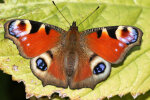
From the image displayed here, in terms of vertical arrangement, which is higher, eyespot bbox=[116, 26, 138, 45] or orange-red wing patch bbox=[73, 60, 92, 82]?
eyespot bbox=[116, 26, 138, 45]

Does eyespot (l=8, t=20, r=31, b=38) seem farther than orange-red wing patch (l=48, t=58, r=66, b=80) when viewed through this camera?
No

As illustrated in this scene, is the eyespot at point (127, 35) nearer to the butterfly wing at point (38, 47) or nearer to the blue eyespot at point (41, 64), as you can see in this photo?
the butterfly wing at point (38, 47)

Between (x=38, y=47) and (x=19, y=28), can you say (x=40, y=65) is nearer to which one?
(x=38, y=47)

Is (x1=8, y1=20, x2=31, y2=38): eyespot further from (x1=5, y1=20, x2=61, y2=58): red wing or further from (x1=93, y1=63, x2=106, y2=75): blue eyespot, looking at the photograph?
(x1=93, y1=63, x2=106, y2=75): blue eyespot

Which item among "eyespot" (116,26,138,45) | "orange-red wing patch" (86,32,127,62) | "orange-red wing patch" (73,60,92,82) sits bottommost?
"orange-red wing patch" (73,60,92,82)

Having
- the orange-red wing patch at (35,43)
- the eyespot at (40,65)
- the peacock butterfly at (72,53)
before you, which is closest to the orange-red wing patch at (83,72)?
the peacock butterfly at (72,53)

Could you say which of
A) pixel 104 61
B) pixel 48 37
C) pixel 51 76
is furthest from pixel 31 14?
pixel 104 61

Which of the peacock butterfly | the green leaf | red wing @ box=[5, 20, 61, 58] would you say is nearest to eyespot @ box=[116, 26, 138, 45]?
the peacock butterfly

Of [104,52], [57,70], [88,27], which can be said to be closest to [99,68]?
[104,52]
